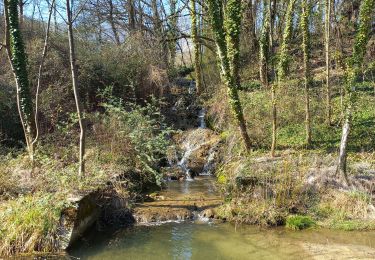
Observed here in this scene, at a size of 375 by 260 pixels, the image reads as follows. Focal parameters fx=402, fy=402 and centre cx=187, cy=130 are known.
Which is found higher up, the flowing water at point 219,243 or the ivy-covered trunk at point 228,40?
the ivy-covered trunk at point 228,40

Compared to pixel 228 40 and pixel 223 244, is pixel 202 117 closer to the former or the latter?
pixel 228 40

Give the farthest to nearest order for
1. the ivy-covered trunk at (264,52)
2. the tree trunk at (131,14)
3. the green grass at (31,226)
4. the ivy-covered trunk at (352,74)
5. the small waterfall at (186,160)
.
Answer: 1. the tree trunk at (131,14)
2. the ivy-covered trunk at (264,52)
3. the small waterfall at (186,160)
4. the ivy-covered trunk at (352,74)
5. the green grass at (31,226)

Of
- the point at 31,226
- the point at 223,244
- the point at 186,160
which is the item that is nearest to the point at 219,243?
the point at 223,244

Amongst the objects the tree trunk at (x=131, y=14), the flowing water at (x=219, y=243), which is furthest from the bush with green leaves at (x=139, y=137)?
the tree trunk at (x=131, y=14)

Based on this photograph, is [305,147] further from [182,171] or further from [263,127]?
[182,171]

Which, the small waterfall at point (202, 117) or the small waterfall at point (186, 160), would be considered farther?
the small waterfall at point (202, 117)

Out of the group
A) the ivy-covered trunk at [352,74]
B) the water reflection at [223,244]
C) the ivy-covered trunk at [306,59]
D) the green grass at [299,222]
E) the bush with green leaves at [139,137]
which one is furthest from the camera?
the ivy-covered trunk at [306,59]

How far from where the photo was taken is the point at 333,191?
10.6m

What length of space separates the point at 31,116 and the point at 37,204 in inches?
277

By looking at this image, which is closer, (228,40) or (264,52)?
(228,40)

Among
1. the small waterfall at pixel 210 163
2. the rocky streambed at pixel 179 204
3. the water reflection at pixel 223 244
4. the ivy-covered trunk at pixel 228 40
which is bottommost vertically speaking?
the water reflection at pixel 223 244

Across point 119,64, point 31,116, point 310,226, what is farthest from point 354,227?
point 119,64

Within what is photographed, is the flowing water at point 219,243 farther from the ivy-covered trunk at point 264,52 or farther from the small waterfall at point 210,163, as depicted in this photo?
the ivy-covered trunk at point 264,52

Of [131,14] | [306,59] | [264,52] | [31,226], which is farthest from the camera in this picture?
[131,14]
